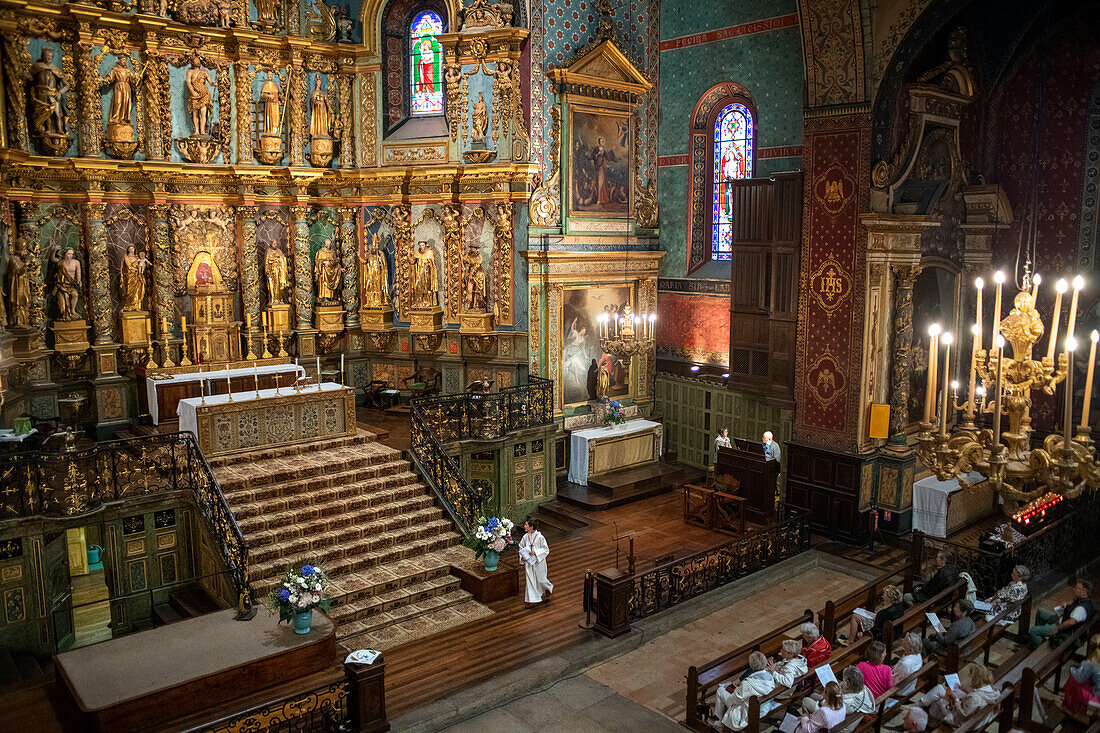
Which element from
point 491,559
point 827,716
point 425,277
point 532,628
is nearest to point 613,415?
point 425,277

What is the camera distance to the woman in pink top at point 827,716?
27.1 feet

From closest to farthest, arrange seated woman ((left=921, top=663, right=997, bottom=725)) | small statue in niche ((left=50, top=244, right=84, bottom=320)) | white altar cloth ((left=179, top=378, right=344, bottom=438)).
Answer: seated woman ((left=921, top=663, right=997, bottom=725)) → white altar cloth ((left=179, top=378, right=344, bottom=438)) → small statue in niche ((left=50, top=244, right=84, bottom=320))

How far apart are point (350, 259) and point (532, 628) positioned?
10229mm

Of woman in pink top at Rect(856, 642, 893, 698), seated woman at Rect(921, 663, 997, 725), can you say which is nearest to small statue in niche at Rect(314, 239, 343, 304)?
woman in pink top at Rect(856, 642, 893, 698)

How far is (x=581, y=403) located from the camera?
732 inches

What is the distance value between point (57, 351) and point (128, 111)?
4.65m

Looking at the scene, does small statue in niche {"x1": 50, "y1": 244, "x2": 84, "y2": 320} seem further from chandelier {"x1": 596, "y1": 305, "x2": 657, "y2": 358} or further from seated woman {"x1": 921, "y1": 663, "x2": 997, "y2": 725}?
seated woman {"x1": 921, "y1": 663, "x2": 997, "y2": 725}

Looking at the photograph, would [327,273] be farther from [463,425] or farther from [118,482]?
[118,482]

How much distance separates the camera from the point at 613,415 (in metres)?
18.5

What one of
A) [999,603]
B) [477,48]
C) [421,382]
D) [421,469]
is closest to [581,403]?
[421,382]

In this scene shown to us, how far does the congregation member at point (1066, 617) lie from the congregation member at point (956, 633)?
97 centimetres

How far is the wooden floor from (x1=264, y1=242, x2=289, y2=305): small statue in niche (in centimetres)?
809

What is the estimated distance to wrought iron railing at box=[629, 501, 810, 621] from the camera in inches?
485

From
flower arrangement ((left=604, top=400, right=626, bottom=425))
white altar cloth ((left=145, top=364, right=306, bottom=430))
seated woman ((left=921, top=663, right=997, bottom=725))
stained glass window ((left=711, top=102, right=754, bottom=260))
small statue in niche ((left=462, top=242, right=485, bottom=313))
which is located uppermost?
A: stained glass window ((left=711, top=102, right=754, bottom=260))
